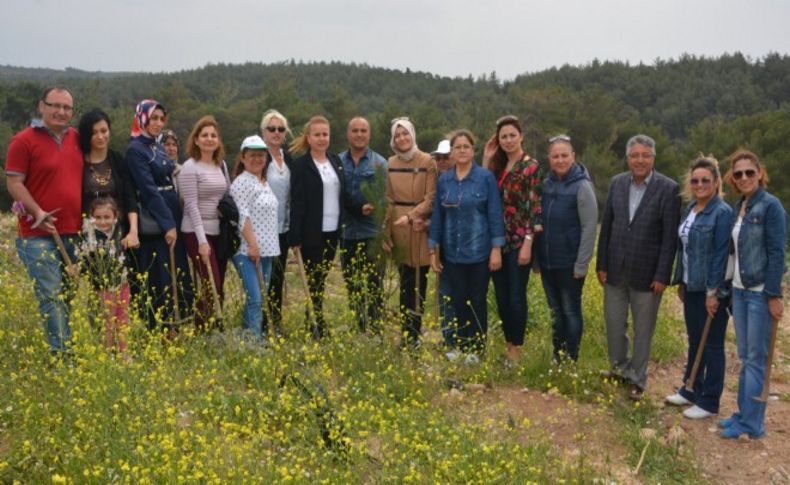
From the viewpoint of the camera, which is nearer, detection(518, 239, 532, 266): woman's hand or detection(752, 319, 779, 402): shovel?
detection(752, 319, 779, 402): shovel

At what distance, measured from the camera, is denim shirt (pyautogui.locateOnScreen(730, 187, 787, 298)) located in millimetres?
4551

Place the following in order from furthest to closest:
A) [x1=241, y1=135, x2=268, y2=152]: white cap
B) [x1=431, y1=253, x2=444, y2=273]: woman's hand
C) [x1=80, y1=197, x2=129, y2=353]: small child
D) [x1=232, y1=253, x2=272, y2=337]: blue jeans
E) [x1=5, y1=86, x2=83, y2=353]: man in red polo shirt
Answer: [x1=431, y1=253, x2=444, y2=273]: woman's hand → [x1=232, y1=253, x2=272, y2=337]: blue jeans → [x1=241, y1=135, x2=268, y2=152]: white cap → [x1=5, y1=86, x2=83, y2=353]: man in red polo shirt → [x1=80, y1=197, x2=129, y2=353]: small child


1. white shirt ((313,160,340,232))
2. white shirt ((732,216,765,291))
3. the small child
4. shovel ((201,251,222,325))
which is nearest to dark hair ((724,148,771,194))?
white shirt ((732,216,765,291))

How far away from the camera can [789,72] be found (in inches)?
2414

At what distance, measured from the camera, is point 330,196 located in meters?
5.78

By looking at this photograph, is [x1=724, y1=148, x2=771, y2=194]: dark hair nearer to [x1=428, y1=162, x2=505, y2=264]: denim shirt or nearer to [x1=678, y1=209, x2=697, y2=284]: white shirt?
[x1=678, y1=209, x2=697, y2=284]: white shirt

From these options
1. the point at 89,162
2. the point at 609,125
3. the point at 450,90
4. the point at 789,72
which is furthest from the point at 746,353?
the point at 450,90

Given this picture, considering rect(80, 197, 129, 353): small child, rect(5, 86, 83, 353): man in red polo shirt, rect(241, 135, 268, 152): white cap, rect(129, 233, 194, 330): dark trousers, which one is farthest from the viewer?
rect(241, 135, 268, 152): white cap

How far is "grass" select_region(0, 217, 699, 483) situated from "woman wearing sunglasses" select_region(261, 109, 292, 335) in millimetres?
451

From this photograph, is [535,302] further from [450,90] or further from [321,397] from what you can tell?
[450,90]

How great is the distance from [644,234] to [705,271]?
1.70 feet

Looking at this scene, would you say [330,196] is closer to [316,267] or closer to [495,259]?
[316,267]

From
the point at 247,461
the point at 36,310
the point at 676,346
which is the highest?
the point at 36,310

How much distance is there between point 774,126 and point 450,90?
5113cm
